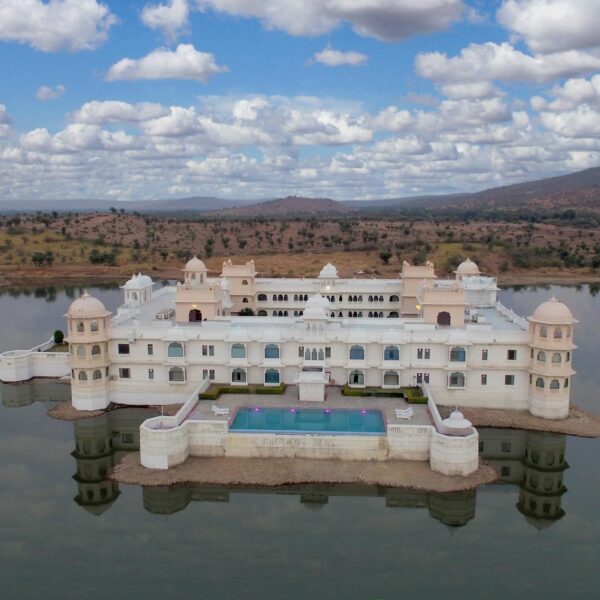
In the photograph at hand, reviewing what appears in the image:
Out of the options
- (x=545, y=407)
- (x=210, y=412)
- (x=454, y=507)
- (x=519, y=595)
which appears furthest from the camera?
(x=545, y=407)

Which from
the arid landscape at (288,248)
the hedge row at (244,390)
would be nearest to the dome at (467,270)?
the hedge row at (244,390)

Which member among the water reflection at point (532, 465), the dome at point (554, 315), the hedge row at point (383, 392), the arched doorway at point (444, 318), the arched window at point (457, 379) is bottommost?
the water reflection at point (532, 465)

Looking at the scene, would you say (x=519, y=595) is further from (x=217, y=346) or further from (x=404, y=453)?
(x=217, y=346)

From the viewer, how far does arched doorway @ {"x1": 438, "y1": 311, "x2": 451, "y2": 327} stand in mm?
44344

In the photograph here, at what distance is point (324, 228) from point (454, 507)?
12666 cm

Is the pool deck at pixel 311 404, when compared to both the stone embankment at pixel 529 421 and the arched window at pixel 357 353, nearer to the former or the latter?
the arched window at pixel 357 353

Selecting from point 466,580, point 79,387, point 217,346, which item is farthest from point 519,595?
point 79,387

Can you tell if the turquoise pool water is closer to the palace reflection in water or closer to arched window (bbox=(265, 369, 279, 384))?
the palace reflection in water

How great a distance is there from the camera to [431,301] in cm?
4384

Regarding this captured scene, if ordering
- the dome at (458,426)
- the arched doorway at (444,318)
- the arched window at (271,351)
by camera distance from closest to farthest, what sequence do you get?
1. the dome at (458,426)
2. the arched window at (271,351)
3. the arched doorway at (444,318)

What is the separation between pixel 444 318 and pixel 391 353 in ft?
25.4

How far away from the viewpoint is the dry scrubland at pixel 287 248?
351 feet

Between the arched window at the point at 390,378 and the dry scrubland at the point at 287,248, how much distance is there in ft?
202

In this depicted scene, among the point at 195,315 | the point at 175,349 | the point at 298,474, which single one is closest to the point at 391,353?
the point at 298,474
